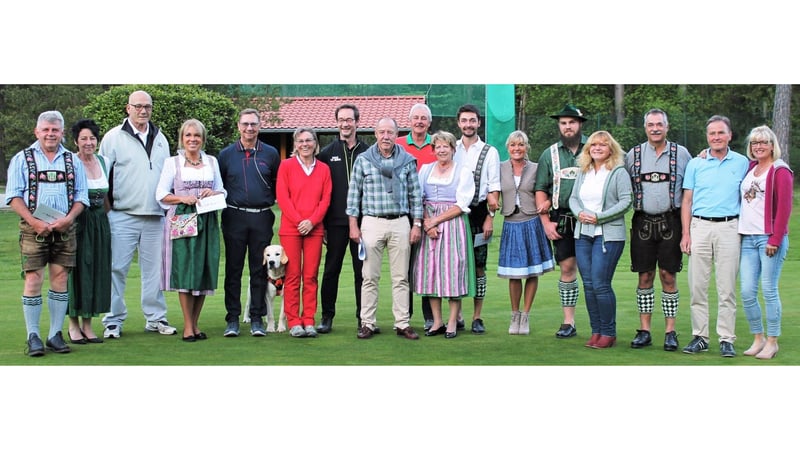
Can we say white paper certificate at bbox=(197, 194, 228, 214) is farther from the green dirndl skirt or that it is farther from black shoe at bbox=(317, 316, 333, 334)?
black shoe at bbox=(317, 316, 333, 334)

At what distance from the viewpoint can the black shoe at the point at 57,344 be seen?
7.04 metres

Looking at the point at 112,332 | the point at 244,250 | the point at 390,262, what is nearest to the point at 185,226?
the point at 244,250

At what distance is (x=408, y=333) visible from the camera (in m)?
7.59

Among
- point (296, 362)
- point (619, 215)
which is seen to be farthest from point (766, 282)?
point (296, 362)

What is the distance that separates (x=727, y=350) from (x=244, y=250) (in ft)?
12.6

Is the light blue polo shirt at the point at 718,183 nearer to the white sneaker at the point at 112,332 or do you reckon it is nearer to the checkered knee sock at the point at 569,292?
the checkered knee sock at the point at 569,292

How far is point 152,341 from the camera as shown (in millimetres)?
7531

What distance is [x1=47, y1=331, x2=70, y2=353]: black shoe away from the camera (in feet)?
A: 23.1

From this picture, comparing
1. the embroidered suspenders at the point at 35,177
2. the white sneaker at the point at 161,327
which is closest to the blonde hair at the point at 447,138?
the white sneaker at the point at 161,327

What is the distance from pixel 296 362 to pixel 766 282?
3.35 metres

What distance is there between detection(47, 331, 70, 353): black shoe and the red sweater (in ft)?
6.07

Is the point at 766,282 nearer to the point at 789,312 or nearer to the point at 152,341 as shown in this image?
the point at 789,312

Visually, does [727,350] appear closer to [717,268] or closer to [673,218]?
[717,268]
